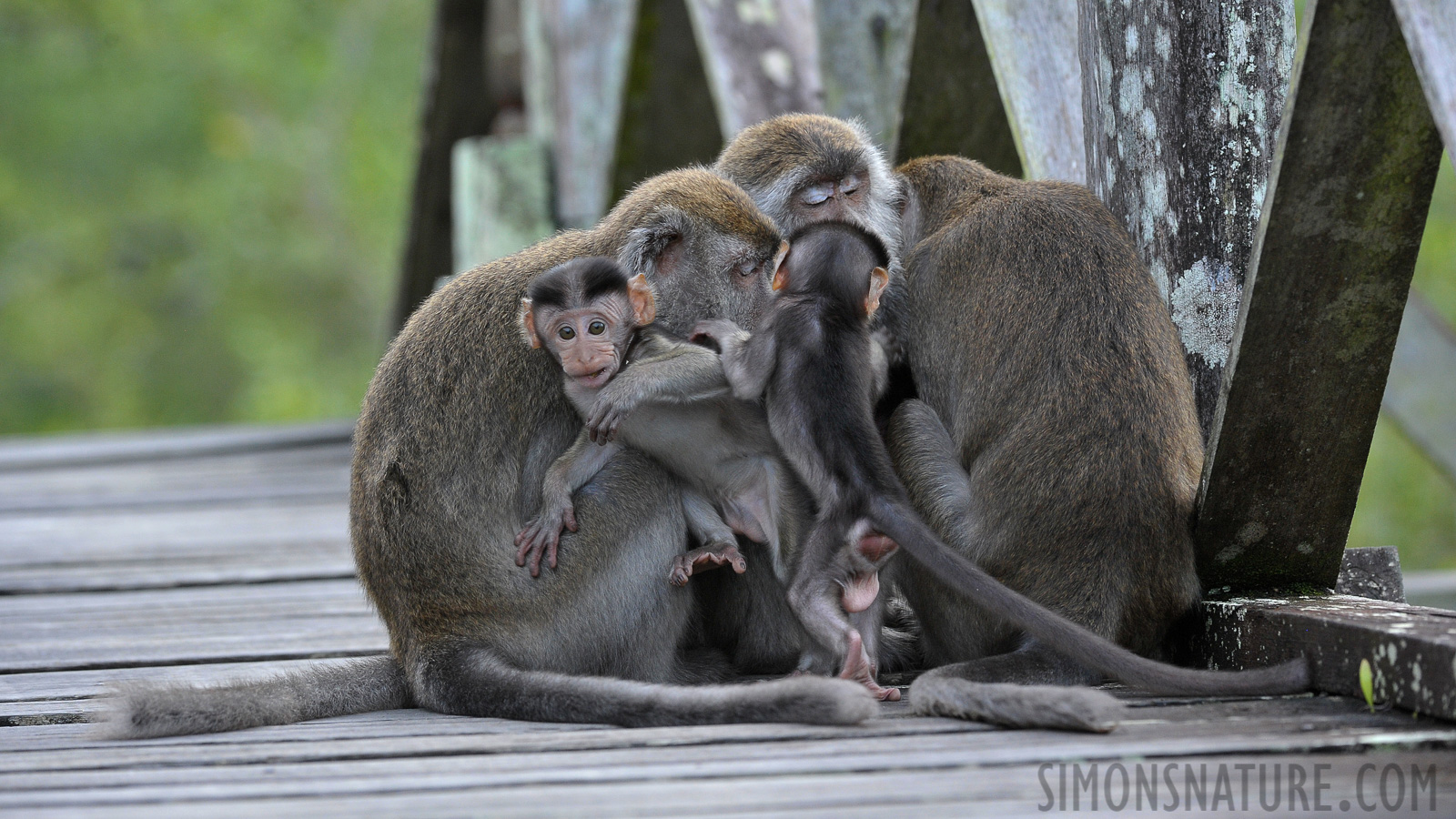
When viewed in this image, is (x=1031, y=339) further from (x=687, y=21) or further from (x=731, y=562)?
(x=687, y=21)

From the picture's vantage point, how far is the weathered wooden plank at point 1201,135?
2.88m

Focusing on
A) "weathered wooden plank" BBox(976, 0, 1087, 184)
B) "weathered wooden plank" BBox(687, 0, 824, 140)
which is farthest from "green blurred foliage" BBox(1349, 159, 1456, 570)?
"weathered wooden plank" BBox(976, 0, 1087, 184)

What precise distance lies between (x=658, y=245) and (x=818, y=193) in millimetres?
502

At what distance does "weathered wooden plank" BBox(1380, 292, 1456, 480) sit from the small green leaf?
4.38 m

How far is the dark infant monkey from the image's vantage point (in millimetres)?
2338

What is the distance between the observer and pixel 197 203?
2066cm

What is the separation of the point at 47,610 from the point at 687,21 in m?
3.31

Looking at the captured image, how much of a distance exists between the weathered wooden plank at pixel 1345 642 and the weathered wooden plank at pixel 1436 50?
2.60ft

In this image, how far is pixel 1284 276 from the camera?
2.48 meters

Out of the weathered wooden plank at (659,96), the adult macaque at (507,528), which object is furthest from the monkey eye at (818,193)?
the weathered wooden plank at (659,96)

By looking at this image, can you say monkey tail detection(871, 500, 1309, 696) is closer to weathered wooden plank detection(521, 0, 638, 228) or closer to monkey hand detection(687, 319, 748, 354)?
monkey hand detection(687, 319, 748, 354)

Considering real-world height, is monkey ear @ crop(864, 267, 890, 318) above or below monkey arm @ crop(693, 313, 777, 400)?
above

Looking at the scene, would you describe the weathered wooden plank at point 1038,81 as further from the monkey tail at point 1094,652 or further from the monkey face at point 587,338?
the monkey tail at point 1094,652

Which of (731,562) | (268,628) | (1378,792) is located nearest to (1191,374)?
(731,562)
